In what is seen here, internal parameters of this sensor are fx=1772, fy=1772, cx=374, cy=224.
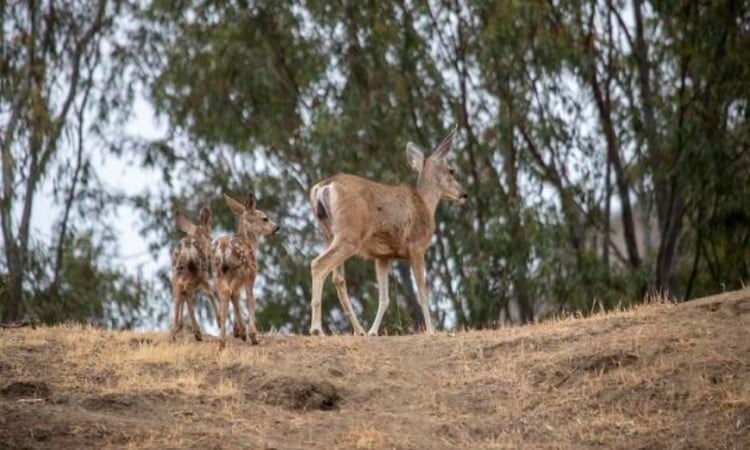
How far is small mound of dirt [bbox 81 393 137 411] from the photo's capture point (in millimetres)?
15258

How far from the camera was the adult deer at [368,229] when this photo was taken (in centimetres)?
1994

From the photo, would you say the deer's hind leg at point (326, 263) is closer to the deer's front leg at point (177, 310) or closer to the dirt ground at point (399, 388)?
the dirt ground at point (399, 388)

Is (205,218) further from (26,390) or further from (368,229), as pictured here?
(26,390)

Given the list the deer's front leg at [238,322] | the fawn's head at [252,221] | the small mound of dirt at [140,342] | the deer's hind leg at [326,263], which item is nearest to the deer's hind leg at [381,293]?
the deer's hind leg at [326,263]

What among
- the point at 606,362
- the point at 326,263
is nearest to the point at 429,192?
the point at 326,263

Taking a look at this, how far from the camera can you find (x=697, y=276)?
3388cm

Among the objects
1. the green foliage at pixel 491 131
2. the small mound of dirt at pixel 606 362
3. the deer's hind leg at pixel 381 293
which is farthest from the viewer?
the green foliage at pixel 491 131

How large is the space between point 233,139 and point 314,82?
75.2 inches

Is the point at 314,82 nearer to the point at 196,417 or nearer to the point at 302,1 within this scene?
the point at 302,1

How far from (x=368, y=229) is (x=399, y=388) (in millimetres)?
4440

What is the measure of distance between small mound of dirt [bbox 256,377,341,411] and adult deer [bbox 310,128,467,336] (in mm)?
3136

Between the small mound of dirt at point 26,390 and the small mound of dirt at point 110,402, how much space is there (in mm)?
424

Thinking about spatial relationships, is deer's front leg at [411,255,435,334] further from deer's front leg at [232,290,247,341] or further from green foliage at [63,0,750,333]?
green foliage at [63,0,750,333]

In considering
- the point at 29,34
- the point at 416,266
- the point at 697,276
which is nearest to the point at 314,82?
the point at 29,34
